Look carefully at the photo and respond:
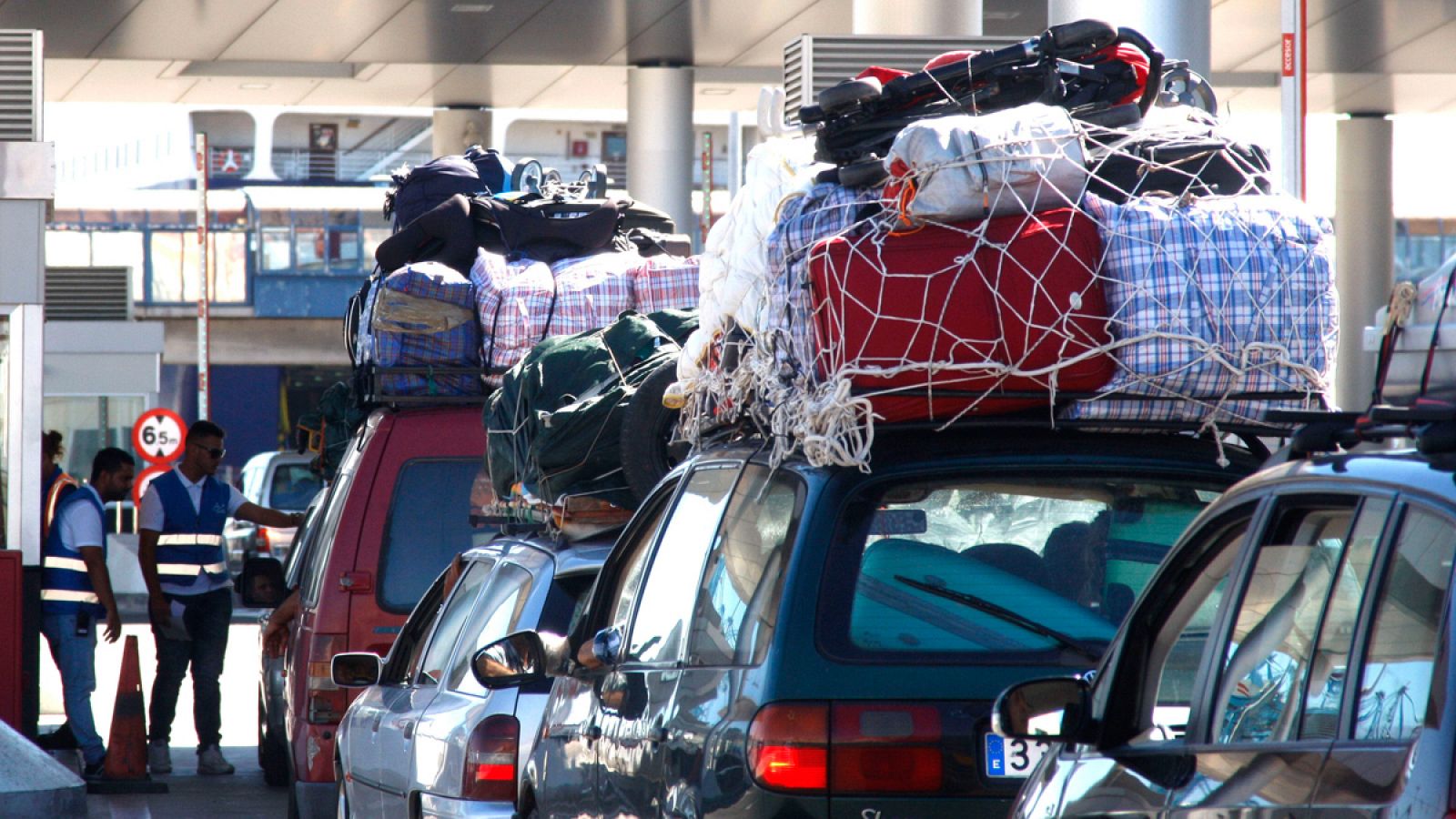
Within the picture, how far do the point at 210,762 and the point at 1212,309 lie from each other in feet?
29.1

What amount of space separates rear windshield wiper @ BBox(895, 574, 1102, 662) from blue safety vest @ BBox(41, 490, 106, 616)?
856 centimetres

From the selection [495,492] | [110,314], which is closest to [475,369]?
[495,492]

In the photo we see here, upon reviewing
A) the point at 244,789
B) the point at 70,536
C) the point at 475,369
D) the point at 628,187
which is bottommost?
the point at 244,789

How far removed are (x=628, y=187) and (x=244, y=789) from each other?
34.1 ft

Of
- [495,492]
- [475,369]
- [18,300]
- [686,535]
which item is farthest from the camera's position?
[18,300]

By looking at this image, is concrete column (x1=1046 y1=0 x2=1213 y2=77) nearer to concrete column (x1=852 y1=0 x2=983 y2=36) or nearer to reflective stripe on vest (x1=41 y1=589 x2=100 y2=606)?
concrete column (x1=852 y1=0 x2=983 y2=36)

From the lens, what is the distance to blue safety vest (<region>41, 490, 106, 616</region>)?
11930 mm

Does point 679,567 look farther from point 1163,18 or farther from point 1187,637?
point 1163,18

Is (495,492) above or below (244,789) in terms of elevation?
above

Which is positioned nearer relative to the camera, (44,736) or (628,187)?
(44,736)

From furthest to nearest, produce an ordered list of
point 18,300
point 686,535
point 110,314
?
point 110,314 → point 18,300 → point 686,535

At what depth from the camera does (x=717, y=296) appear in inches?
229

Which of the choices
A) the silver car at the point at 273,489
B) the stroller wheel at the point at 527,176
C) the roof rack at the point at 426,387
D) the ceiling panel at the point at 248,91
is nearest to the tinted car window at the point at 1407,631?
the roof rack at the point at 426,387

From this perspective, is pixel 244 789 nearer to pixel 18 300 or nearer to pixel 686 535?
pixel 18 300
